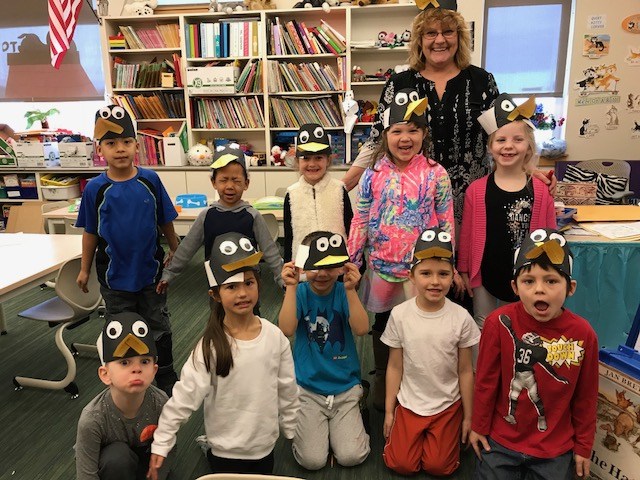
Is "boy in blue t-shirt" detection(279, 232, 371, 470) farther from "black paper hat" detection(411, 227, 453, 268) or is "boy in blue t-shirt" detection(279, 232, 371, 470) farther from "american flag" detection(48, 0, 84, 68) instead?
"american flag" detection(48, 0, 84, 68)

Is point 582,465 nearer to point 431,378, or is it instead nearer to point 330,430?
point 431,378

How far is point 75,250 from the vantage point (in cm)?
269

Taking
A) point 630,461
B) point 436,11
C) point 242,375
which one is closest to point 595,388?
point 630,461

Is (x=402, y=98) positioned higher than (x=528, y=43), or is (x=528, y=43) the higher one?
(x=528, y=43)

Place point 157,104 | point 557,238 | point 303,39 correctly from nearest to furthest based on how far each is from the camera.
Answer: point 557,238 < point 303,39 < point 157,104

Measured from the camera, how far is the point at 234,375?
150 centimetres

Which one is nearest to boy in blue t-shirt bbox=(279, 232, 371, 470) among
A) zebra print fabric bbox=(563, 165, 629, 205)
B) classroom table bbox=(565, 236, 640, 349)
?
classroom table bbox=(565, 236, 640, 349)

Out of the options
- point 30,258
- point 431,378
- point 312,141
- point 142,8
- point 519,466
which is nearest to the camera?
point 519,466

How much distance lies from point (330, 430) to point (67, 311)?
4.96 ft

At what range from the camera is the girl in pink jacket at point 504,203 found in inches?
75.0

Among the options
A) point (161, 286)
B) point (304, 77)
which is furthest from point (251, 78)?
point (161, 286)

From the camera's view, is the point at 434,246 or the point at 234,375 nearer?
the point at 234,375

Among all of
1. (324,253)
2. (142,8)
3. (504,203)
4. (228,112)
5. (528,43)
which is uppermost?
(142,8)

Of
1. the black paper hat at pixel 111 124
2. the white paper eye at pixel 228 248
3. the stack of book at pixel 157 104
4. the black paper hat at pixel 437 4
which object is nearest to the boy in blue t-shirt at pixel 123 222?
the black paper hat at pixel 111 124
